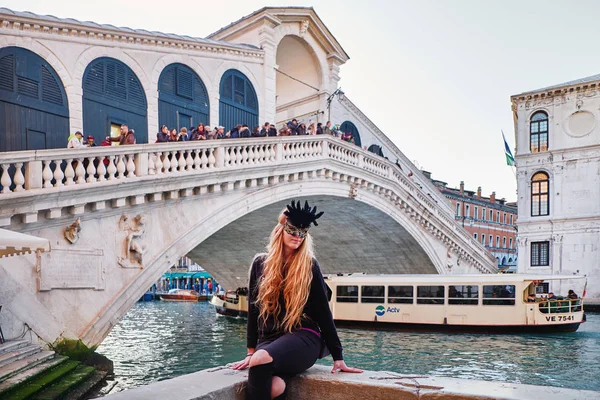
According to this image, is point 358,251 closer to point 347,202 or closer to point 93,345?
point 347,202

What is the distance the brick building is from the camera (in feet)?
128

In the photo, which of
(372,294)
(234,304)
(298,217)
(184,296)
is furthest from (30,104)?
(184,296)

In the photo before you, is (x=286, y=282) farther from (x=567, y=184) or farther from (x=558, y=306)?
(x=567, y=184)

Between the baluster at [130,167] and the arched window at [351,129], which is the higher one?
the arched window at [351,129]

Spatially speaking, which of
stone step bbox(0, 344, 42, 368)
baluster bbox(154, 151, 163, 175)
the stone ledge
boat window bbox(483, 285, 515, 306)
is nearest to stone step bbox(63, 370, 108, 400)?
stone step bbox(0, 344, 42, 368)

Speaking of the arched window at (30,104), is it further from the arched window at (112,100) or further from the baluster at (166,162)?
the baluster at (166,162)

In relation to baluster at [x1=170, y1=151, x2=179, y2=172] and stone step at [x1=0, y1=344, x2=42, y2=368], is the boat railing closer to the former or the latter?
baluster at [x1=170, y1=151, x2=179, y2=172]

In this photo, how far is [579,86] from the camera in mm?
22719

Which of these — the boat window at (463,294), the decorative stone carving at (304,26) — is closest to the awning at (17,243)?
the boat window at (463,294)

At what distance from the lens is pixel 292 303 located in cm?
244

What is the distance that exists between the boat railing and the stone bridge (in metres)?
5.26

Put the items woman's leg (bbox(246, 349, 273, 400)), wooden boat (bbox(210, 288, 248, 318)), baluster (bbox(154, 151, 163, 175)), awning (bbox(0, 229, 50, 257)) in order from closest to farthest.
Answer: woman's leg (bbox(246, 349, 273, 400)), awning (bbox(0, 229, 50, 257)), baluster (bbox(154, 151, 163, 175)), wooden boat (bbox(210, 288, 248, 318))

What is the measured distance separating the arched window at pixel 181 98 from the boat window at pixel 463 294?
8.21 m

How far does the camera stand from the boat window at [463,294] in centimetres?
1465
